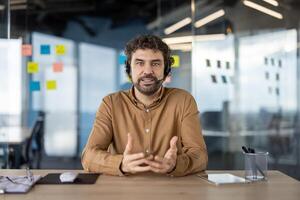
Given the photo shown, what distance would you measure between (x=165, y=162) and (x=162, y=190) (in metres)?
0.18

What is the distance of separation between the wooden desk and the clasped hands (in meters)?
0.05

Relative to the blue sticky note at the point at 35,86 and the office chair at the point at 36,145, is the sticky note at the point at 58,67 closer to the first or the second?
the blue sticky note at the point at 35,86

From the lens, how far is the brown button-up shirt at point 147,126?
73.8 inches

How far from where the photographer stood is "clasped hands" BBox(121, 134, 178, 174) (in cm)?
155

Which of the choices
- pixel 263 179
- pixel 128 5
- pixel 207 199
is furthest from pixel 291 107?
pixel 207 199

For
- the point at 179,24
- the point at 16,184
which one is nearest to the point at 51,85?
the point at 179,24

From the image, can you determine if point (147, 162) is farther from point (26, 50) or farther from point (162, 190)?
point (26, 50)

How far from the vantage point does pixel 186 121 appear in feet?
6.44

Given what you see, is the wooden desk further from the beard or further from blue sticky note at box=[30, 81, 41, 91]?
blue sticky note at box=[30, 81, 41, 91]

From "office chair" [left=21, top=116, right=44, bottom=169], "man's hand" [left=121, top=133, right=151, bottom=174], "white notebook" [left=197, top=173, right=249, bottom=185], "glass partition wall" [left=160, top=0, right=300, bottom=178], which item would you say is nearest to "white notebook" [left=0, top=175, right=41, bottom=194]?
"man's hand" [left=121, top=133, right=151, bottom=174]

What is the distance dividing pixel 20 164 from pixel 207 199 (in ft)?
13.8

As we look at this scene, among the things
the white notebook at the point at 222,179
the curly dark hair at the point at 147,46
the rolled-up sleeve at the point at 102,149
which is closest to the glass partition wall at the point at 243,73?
the curly dark hair at the point at 147,46

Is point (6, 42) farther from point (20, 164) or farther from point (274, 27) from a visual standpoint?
point (274, 27)

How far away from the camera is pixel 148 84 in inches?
74.7
